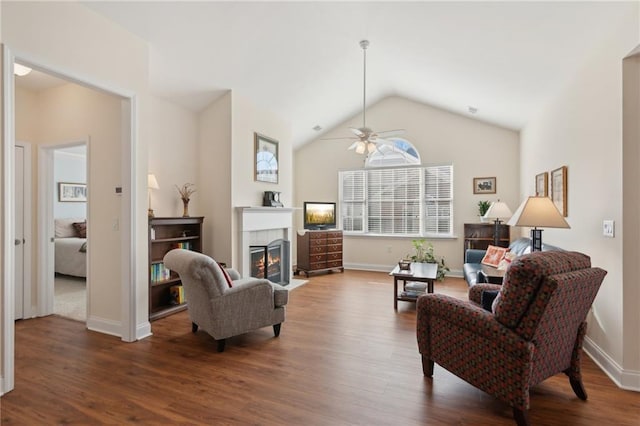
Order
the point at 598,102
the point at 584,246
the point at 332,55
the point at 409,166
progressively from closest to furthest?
1. the point at 598,102
2. the point at 584,246
3. the point at 332,55
4. the point at 409,166

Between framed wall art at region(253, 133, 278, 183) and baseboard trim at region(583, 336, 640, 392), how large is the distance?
439 centimetres

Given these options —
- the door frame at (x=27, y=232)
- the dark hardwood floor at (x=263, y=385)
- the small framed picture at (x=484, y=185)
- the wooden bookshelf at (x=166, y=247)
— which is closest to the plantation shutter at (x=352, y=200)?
the small framed picture at (x=484, y=185)

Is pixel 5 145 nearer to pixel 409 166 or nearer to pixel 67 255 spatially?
pixel 67 255

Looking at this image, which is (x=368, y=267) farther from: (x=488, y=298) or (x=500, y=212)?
(x=488, y=298)

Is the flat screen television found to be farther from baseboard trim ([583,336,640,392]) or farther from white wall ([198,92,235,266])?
baseboard trim ([583,336,640,392])

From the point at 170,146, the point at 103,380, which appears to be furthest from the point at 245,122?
the point at 103,380

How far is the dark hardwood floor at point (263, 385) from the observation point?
6.61ft

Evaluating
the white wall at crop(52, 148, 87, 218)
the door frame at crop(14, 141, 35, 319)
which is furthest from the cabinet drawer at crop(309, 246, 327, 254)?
the white wall at crop(52, 148, 87, 218)

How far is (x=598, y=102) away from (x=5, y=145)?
457cm

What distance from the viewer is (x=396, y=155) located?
701cm

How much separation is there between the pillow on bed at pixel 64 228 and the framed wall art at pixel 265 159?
14.4ft

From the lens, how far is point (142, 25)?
3137 millimetres

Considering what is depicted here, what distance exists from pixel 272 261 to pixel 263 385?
3.19 metres

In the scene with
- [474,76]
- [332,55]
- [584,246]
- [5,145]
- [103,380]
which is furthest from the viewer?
[332,55]
